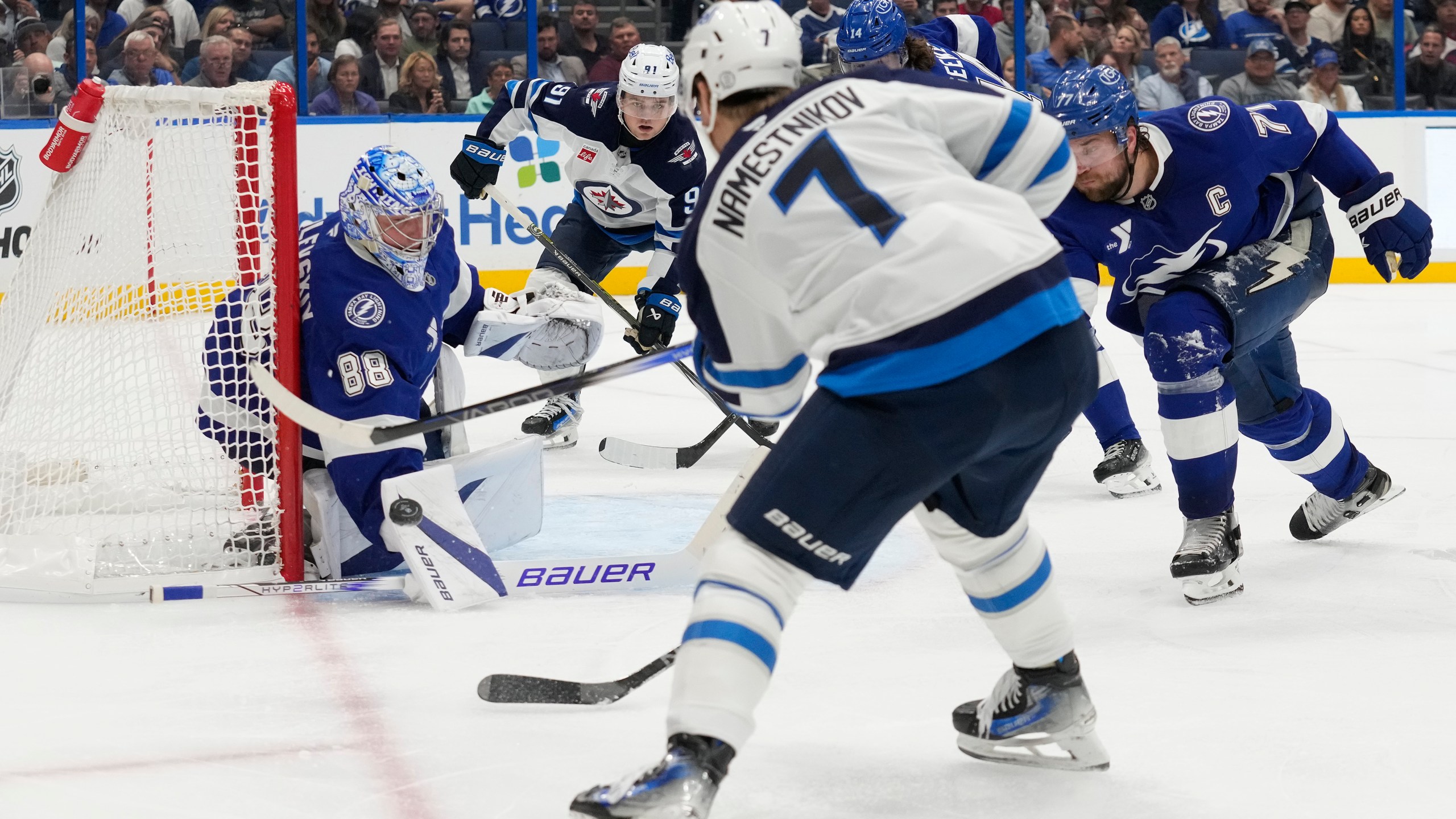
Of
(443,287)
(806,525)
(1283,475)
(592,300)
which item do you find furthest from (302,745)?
(1283,475)

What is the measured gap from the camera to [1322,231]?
9.41 ft

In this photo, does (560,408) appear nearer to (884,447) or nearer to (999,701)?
(999,701)

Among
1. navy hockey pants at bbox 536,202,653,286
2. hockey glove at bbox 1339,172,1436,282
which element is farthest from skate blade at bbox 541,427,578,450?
hockey glove at bbox 1339,172,1436,282

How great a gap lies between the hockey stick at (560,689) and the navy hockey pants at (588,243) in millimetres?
2457

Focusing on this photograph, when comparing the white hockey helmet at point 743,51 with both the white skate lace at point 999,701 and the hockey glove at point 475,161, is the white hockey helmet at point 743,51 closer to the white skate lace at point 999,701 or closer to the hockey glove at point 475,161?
the white skate lace at point 999,701

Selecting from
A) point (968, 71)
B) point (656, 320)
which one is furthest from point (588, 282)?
point (968, 71)

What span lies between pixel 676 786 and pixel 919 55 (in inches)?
93.8

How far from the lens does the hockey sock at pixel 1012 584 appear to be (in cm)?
184

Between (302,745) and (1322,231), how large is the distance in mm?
2007

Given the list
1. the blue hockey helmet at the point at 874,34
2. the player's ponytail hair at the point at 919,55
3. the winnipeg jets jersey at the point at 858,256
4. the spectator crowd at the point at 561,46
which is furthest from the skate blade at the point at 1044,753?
the spectator crowd at the point at 561,46

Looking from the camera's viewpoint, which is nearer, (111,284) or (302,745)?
(302,745)

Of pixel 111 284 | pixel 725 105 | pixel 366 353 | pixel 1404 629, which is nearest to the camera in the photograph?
pixel 725 105

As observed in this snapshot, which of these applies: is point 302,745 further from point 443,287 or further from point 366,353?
point 443,287

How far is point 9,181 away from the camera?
617cm
